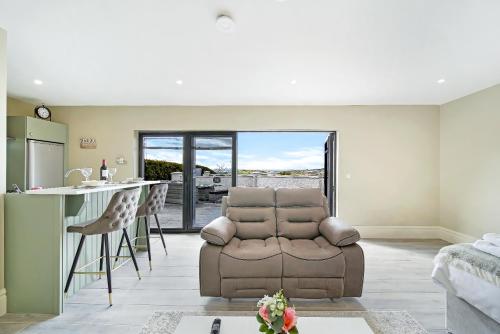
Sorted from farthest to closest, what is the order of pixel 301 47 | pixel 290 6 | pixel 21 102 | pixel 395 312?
pixel 21 102, pixel 301 47, pixel 290 6, pixel 395 312

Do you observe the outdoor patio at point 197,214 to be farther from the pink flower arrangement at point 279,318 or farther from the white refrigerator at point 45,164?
the pink flower arrangement at point 279,318

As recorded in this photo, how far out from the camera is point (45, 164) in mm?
4582

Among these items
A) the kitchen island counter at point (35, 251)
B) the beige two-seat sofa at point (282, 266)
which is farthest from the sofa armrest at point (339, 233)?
the kitchen island counter at point (35, 251)

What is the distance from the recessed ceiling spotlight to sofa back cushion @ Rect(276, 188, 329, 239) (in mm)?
1922

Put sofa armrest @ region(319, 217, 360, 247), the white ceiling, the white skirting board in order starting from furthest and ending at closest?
1. the white skirting board
2. the white ceiling
3. sofa armrest @ region(319, 217, 360, 247)

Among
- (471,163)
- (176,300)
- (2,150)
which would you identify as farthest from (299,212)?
(471,163)

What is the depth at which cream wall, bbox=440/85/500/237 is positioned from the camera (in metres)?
3.86

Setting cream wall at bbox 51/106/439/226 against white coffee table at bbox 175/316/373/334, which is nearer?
white coffee table at bbox 175/316/373/334

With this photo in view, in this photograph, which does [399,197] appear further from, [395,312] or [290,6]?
[290,6]

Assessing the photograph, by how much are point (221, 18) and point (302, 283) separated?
268 centimetres

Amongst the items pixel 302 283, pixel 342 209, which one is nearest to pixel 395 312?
pixel 302 283

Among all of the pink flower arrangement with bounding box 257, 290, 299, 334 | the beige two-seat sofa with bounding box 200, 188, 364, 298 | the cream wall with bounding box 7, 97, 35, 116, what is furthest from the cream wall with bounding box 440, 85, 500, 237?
the cream wall with bounding box 7, 97, 35, 116

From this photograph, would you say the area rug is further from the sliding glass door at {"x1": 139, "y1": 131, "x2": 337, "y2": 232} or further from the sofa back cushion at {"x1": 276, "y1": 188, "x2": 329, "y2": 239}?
the sliding glass door at {"x1": 139, "y1": 131, "x2": 337, "y2": 232}

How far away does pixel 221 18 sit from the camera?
2736 mm
